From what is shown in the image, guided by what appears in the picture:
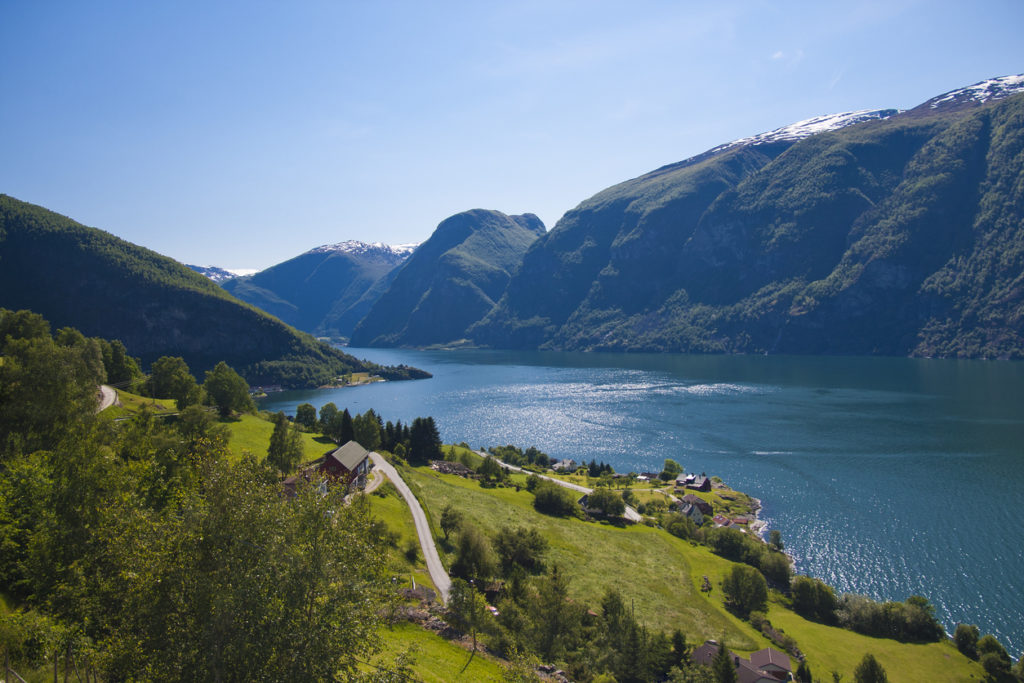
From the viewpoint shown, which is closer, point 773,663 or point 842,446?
point 773,663

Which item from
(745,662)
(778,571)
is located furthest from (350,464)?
(778,571)

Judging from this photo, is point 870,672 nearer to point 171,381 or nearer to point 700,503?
point 700,503

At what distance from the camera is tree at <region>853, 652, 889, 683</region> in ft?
123

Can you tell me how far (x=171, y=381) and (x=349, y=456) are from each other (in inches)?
1640

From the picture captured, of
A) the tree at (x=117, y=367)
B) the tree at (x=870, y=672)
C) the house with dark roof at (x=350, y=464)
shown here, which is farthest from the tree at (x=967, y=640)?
the tree at (x=117, y=367)

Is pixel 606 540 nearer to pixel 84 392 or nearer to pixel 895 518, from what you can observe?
pixel 895 518

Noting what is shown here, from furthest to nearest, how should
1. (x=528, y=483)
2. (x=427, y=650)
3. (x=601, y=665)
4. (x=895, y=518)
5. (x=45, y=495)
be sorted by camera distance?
(x=528, y=483), (x=895, y=518), (x=601, y=665), (x=427, y=650), (x=45, y=495)

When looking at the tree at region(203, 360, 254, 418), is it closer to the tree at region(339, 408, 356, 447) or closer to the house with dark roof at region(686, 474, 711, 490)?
the tree at region(339, 408, 356, 447)

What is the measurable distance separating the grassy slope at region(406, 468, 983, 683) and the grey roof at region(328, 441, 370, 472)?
7171 mm

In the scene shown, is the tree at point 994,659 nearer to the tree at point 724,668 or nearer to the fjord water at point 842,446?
the fjord water at point 842,446

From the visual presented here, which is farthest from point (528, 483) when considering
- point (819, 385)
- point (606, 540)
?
point (819, 385)

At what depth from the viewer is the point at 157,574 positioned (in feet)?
40.2

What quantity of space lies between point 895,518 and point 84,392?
8801 centimetres

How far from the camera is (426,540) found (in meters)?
41.0
